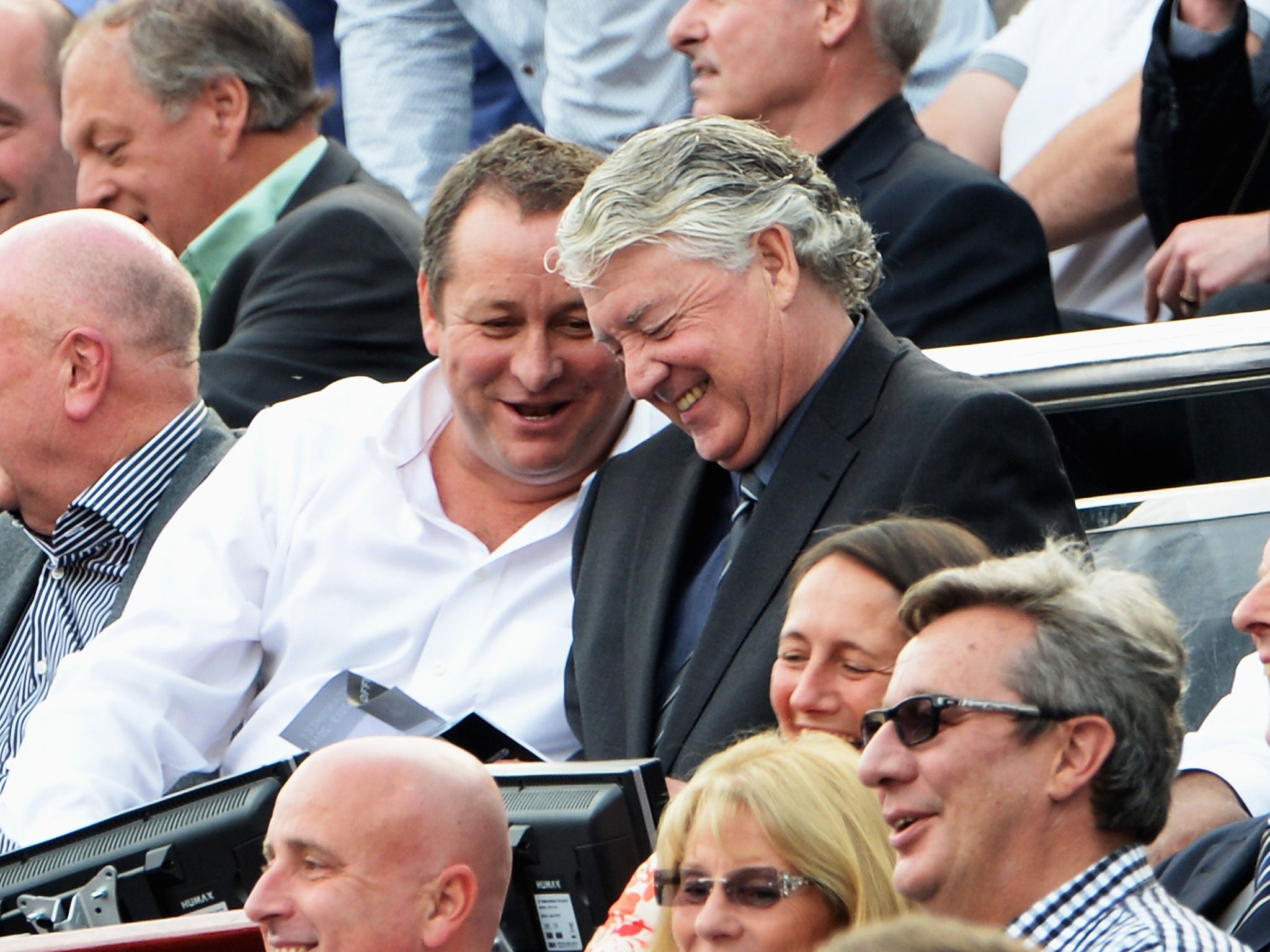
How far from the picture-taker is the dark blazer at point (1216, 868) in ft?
9.80

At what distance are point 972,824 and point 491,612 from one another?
4.95ft

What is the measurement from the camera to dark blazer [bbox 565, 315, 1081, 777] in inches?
130

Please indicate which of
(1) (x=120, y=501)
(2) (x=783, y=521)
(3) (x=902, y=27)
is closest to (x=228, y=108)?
(1) (x=120, y=501)

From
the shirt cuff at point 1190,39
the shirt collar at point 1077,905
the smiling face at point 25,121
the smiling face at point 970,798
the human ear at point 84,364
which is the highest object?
the shirt cuff at point 1190,39

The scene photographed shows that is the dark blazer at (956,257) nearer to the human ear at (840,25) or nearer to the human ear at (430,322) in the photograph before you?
the human ear at (840,25)

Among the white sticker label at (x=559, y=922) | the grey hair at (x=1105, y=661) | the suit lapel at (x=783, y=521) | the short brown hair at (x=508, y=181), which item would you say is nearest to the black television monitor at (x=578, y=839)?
the white sticker label at (x=559, y=922)

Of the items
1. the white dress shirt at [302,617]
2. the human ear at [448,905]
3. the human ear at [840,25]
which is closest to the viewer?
the human ear at [448,905]

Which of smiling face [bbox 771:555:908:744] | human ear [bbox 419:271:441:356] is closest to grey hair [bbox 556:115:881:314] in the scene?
human ear [bbox 419:271:441:356]

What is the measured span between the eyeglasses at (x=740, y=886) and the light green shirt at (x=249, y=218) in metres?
3.11

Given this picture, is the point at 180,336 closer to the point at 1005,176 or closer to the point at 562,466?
the point at 562,466

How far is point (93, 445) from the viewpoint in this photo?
4.45 metres

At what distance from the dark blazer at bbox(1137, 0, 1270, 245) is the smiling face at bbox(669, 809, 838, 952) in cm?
230

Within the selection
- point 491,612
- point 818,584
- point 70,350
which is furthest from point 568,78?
point 818,584

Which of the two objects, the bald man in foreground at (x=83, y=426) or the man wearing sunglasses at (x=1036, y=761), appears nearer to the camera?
the man wearing sunglasses at (x=1036, y=761)
